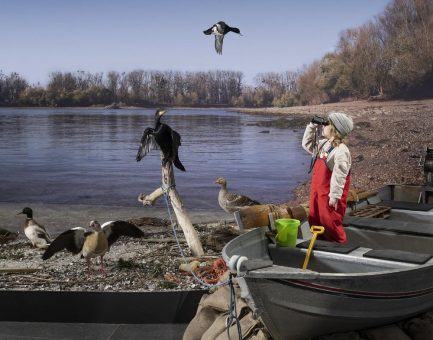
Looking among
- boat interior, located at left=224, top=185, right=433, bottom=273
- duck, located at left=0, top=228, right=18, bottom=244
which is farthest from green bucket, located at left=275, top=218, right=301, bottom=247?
duck, located at left=0, top=228, right=18, bottom=244

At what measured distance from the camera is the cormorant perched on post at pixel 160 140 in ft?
14.5

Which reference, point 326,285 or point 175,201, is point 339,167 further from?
point 175,201

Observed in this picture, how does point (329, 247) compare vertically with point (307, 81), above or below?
below

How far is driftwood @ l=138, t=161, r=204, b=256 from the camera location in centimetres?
462

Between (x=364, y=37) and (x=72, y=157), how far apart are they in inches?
137

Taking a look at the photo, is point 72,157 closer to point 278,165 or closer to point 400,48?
point 278,165

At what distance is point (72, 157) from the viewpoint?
6.67 m

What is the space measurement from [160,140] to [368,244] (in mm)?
1690

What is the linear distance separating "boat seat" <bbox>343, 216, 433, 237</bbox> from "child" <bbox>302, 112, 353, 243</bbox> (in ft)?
0.87

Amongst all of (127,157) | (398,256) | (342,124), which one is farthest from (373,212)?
(127,157)

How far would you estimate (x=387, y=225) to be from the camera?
3955 mm

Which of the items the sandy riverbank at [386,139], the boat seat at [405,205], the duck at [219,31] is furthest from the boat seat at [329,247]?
the sandy riverbank at [386,139]

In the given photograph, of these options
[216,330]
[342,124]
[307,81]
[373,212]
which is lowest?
[216,330]

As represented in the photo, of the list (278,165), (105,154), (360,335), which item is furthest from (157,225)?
(360,335)
